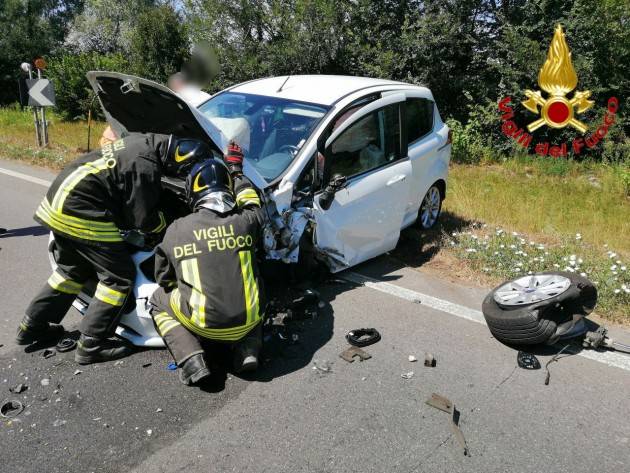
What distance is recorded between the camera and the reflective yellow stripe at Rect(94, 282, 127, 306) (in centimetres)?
373

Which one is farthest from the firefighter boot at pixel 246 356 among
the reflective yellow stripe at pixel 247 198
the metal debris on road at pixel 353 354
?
the reflective yellow stripe at pixel 247 198

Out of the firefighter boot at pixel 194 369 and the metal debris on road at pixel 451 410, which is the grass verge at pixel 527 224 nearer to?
the metal debris on road at pixel 451 410

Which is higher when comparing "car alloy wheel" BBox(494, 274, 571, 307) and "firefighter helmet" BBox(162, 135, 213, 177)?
"firefighter helmet" BBox(162, 135, 213, 177)

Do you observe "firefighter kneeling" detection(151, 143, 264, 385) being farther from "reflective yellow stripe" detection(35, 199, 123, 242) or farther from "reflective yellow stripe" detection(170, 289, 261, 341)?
"reflective yellow stripe" detection(35, 199, 123, 242)

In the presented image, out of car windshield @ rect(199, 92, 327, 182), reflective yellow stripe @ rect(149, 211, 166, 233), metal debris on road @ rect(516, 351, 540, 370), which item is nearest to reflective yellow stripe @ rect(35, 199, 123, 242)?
reflective yellow stripe @ rect(149, 211, 166, 233)

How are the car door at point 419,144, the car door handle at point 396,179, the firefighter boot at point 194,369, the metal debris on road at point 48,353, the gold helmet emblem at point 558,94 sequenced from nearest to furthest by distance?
the firefighter boot at point 194,369, the metal debris on road at point 48,353, the car door handle at point 396,179, the car door at point 419,144, the gold helmet emblem at point 558,94

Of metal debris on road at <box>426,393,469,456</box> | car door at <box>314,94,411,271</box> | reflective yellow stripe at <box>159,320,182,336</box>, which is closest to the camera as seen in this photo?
metal debris on road at <box>426,393,469,456</box>

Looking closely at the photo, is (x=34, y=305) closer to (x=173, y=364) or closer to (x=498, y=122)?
(x=173, y=364)

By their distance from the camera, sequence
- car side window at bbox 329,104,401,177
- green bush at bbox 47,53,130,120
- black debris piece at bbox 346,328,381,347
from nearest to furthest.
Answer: black debris piece at bbox 346,328,381,347
car side window at bbox 329,104,401,177
green bush at bbox 47,53,130,120

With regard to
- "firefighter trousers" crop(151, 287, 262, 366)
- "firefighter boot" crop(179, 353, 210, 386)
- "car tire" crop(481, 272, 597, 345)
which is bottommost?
"car tire" crop(481, 272, 597, 345)

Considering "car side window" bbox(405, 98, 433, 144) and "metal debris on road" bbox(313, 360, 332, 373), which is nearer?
"metal debris on road" bbox(313, 360, 332, 373)

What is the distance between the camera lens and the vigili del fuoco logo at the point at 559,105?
10922 mm

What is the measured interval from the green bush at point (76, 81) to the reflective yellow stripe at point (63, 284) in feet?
47.2

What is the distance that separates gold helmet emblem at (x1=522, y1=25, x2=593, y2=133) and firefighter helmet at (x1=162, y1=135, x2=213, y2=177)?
9297mm
